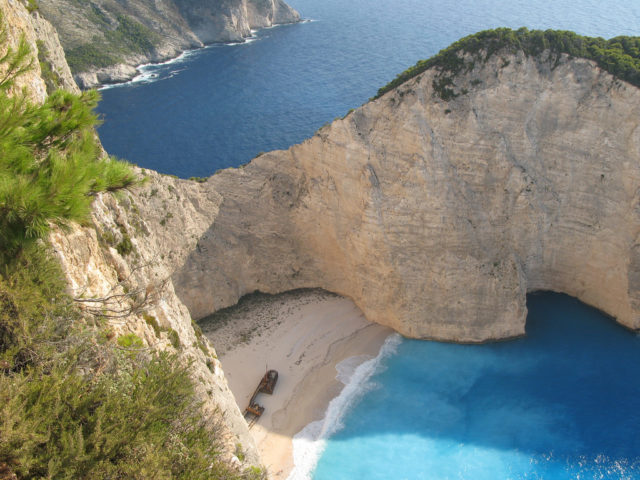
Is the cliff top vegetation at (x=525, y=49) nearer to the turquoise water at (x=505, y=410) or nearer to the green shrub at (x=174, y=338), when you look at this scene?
the turquoise water at (x=505, y=410)

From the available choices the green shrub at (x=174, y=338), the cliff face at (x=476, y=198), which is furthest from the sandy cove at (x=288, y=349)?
the green shrub at (x=174, y=338)

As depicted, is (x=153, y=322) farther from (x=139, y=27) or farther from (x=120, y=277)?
(x=139, y=27)

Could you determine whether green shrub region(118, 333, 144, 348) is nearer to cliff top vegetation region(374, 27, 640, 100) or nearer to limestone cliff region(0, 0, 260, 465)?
limestone cliff region(0, 0, 260, 465)

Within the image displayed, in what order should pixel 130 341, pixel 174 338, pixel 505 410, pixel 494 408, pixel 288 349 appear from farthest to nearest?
1. pixel 288 349
2. pixel 494 408
3. pixel 505 410
4. pixel 174 338
5. pixel 130 341

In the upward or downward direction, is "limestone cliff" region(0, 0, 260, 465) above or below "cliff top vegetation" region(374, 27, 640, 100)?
below

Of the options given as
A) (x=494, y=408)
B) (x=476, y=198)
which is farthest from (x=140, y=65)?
(x=494, y=408)

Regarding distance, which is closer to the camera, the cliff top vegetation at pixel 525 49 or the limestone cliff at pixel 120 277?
the limestone cliff at pixel 120 277

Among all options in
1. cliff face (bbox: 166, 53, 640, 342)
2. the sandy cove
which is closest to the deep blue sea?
the sandy cove
